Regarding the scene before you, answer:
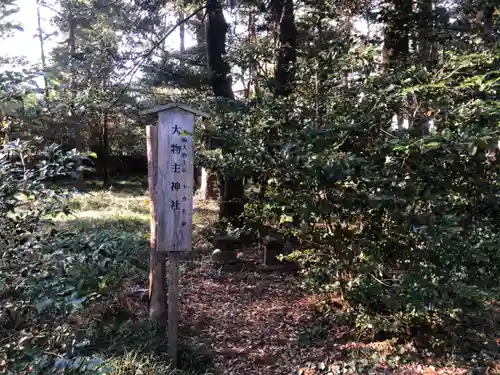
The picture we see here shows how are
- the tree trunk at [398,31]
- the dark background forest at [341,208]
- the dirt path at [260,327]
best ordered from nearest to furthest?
1. the dark background forest at [341,208]
2. the dirt path at [260,327]
3. the tree trunk at [398,31]

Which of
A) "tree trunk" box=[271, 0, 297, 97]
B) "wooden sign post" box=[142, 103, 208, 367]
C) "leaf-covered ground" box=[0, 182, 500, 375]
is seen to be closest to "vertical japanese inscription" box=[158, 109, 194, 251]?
"wooden sign post" box=[142, 103, 208, 367]

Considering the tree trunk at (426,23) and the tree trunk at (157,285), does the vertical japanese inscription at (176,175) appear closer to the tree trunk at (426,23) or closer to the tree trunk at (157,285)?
the tree trunk at (157,285)

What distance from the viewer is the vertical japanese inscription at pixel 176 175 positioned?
3.49m

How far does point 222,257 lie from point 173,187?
2.85 meters

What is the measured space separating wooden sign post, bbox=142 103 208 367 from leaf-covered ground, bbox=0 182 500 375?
299 millimetres

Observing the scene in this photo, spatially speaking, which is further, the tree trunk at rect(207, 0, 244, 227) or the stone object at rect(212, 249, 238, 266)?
the tree trunk at rect(207, 0, 244, 227)

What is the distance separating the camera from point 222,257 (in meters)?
6.15

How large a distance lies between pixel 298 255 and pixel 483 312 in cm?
180

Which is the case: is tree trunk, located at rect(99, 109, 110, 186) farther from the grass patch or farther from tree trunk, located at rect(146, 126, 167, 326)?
the grass patch

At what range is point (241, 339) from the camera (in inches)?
170

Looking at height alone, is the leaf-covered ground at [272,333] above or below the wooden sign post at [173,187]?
below

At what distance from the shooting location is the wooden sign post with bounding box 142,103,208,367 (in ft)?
11.4

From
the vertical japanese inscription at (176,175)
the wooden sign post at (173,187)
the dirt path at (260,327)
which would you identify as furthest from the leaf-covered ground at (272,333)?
the vertical japanese inscription at (176,175)

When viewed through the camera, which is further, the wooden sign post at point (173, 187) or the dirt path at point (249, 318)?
the dirt path at point (249, 318)
